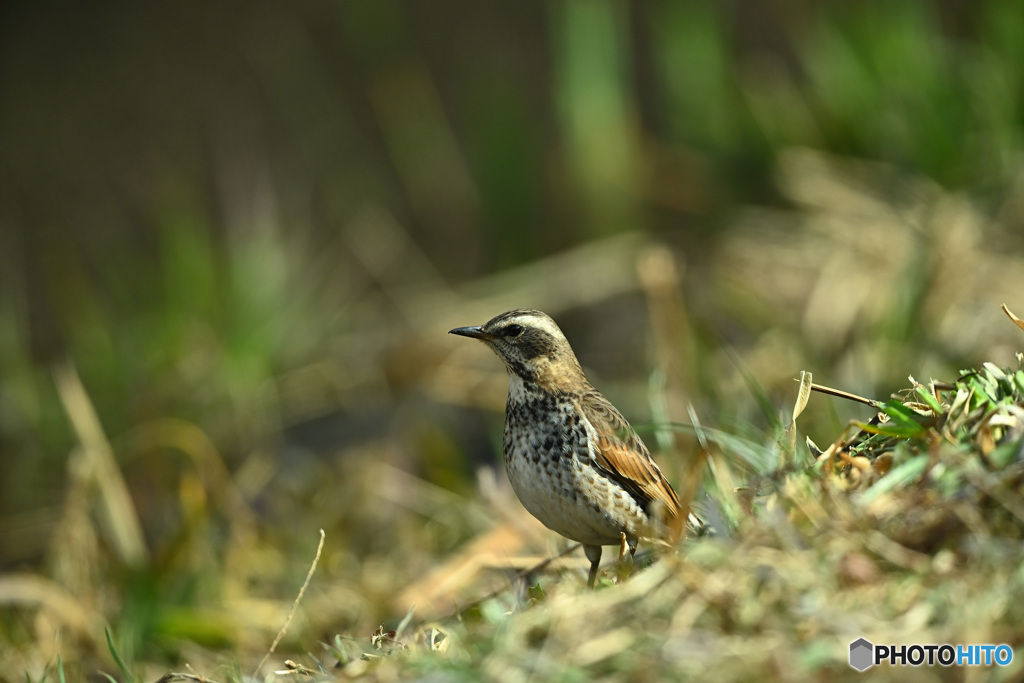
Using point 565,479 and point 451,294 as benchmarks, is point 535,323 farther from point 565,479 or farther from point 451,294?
point 451,294

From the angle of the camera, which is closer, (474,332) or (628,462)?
(628,462)

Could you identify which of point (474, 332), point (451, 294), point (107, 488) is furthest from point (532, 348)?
point (451, 294)

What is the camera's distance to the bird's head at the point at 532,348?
3822 millimetres

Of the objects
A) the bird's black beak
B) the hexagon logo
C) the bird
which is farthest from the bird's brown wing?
the hexagon logo

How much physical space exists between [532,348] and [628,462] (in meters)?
0.57

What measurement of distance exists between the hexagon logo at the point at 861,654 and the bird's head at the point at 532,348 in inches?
74.5

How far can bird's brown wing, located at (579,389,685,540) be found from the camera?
11.7 feet

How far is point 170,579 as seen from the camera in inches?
190
